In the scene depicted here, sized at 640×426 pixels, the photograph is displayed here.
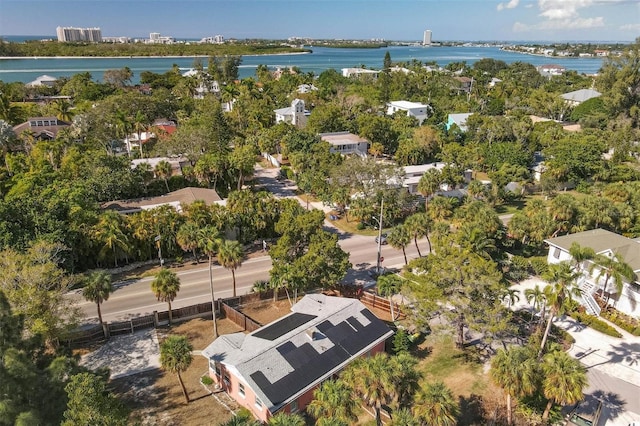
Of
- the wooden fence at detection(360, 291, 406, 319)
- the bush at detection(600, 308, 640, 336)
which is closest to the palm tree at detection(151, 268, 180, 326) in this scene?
the wooden fence at detection(360, 291, 406, 319)

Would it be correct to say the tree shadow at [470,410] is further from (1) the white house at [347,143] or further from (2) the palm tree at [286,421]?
(1) the white house at [347,143]

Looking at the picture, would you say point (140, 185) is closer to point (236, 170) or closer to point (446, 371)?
point (236, 170)

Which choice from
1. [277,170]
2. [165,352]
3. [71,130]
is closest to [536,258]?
[165,352]

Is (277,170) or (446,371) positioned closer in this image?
(446,371)

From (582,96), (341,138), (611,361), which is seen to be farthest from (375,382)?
(582,96)

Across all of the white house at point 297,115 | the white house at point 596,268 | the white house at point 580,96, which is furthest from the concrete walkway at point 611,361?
the white house at point 580,96
